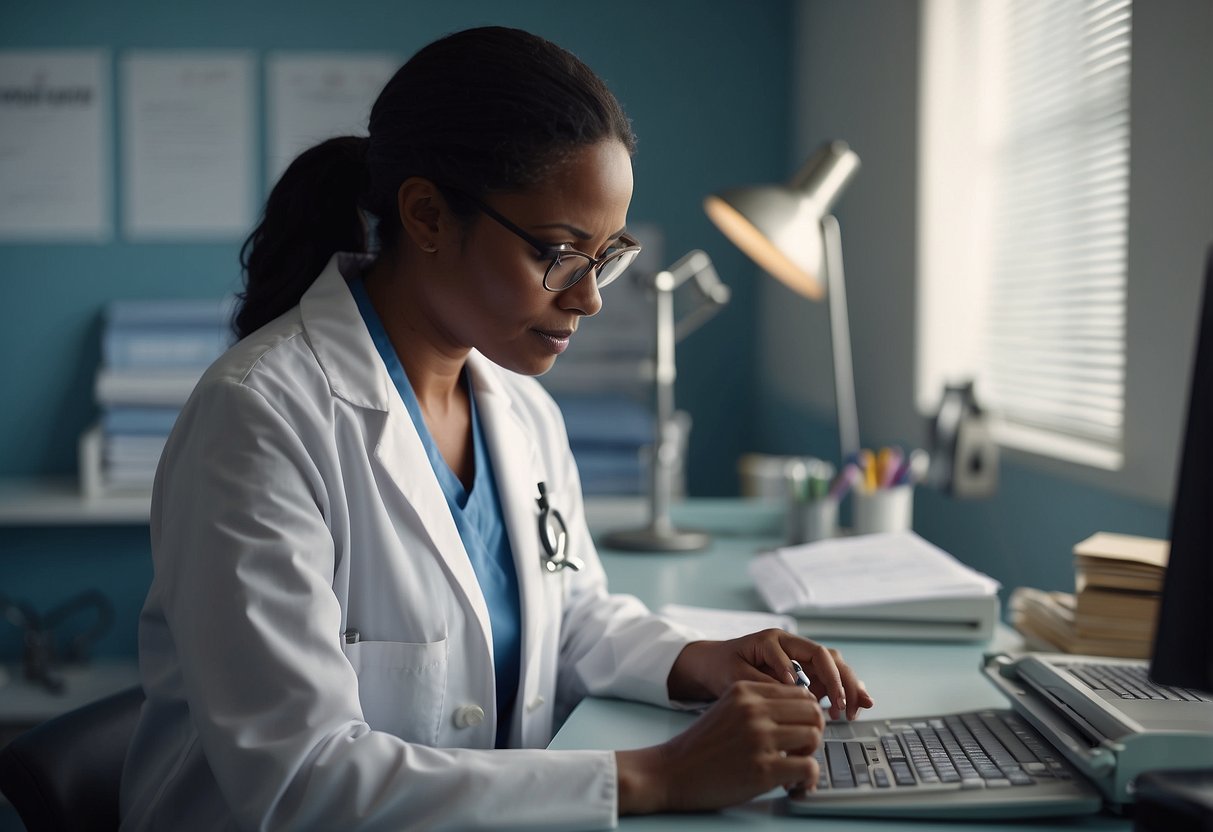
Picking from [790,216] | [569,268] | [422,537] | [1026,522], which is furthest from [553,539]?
[1026,522]

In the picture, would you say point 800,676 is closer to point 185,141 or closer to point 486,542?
point 486,542

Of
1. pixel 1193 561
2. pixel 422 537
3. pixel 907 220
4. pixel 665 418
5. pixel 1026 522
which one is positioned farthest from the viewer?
pixel 907 220

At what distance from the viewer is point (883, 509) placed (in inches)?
72.8

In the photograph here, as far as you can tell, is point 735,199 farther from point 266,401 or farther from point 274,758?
point 274,758

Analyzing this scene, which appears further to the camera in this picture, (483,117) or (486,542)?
(486,542)

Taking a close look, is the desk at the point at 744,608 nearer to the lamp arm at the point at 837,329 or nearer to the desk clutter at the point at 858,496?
the desk clutter at the point at 858,496

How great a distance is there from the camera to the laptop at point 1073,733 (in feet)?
2.27

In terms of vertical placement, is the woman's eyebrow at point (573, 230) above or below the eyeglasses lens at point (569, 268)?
above

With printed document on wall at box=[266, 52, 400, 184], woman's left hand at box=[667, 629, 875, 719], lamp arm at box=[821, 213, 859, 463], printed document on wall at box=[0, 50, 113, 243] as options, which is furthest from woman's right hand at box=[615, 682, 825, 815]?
printed document on wall at box=[0, 50, 113, 243]

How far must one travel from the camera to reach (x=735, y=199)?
1814mm

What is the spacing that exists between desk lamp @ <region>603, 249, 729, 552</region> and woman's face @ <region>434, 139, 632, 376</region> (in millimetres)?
874

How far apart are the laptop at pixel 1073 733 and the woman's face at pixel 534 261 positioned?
481 millimetres

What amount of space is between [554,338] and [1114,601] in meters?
0.69

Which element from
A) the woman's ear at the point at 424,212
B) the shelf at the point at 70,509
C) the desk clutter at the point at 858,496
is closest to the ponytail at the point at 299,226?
the woman's ear at the point at 424,212
